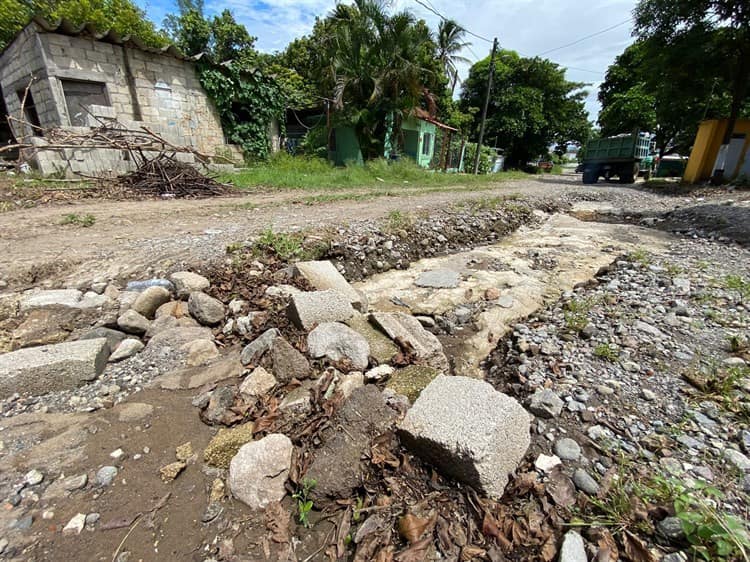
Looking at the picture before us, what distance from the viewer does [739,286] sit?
309 centimetres

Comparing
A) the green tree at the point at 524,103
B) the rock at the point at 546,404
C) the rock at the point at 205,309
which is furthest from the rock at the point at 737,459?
the green tree at the point at 524,103

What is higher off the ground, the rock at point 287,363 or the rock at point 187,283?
the rock at point 187,283

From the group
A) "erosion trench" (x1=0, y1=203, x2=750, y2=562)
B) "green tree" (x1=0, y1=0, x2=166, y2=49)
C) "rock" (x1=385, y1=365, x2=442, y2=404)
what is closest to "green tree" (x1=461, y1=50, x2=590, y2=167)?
"green tree" (x1=0, y1=0, x2=166, y2=49)

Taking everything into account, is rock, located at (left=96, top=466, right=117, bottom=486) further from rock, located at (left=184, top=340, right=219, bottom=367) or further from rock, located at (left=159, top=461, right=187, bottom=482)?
rock, located at (left=184, top=340, right=219, bottom=367)

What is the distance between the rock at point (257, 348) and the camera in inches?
84.3

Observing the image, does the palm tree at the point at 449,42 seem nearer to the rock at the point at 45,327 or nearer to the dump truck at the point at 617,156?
the dump truck at the point at 617,156

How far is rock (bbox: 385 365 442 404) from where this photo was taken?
1.87 meters

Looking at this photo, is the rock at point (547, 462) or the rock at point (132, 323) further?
the rock at point (132, 323)

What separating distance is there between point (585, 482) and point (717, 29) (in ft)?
50.6

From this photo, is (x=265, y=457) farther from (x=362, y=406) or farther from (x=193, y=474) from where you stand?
(x=362, y=406)

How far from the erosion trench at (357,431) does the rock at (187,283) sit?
17 mm

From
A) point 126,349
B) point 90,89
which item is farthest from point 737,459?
point 90,89

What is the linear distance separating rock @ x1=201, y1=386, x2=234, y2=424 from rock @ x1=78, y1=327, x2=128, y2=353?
2.76 ft

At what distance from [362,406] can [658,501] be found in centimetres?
118
